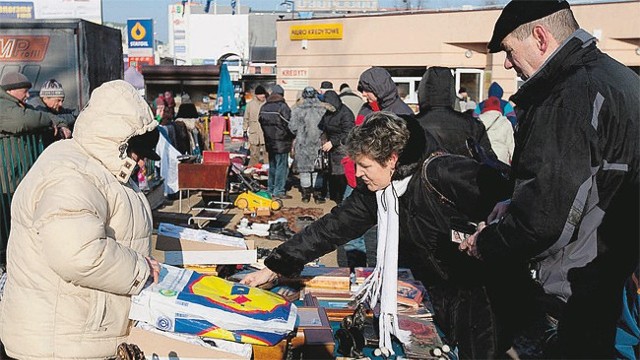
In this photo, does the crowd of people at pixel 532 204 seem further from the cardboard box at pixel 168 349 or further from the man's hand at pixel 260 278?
the cardboard box at pixel 168 349

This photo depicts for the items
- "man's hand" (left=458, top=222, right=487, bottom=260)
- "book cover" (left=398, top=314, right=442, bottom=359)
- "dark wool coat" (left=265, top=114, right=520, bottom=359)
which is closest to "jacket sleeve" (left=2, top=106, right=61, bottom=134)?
"dark wool coat" (left=265, top=114, right=520, bottom=359)

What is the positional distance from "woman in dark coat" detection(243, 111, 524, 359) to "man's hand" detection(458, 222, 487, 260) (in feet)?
0.54

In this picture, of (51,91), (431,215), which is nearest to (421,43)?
(51,91)

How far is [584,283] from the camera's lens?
2184 mm

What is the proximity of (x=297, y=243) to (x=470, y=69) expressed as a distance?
14683mm

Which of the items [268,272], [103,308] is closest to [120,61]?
[268,272]

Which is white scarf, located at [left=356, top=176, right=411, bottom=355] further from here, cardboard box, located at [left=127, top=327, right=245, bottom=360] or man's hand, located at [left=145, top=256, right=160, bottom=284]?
man's hand, located at [left=145, top=256, right=160, bottom=284]

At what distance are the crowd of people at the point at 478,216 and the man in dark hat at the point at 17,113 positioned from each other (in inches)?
141

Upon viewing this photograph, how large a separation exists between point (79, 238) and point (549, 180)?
1500 millimetres

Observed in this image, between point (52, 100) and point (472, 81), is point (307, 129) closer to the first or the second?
point (52, 100)

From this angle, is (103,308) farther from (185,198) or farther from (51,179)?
(185,198)

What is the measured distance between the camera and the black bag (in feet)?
29.1

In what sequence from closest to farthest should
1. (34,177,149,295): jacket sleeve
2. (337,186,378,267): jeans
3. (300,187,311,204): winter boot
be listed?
(34,177,149,295): jacket sleeve < (337,186,378,267): jeans < (300,187,311,204): winter boot

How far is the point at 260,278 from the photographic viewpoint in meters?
3.10
